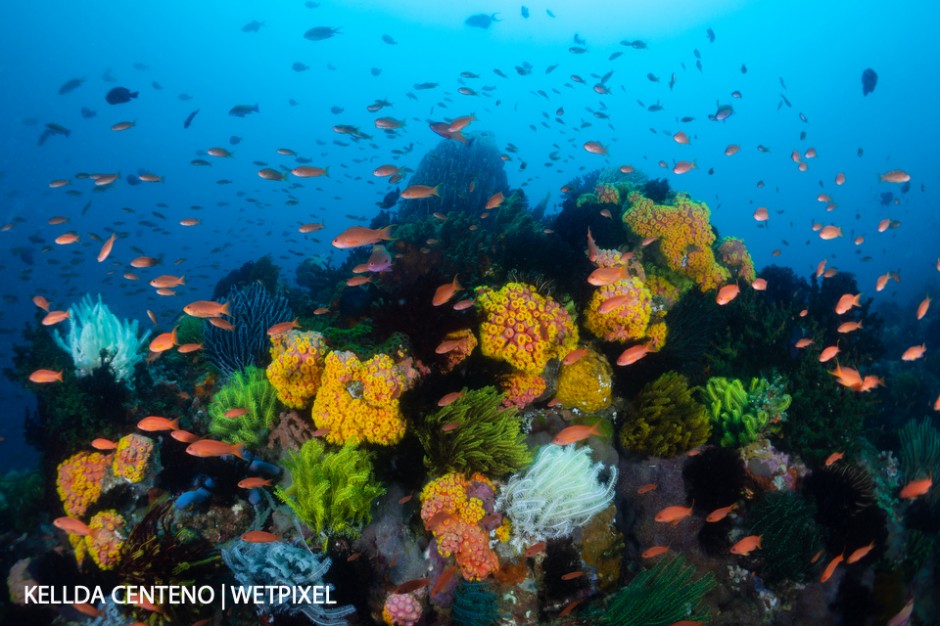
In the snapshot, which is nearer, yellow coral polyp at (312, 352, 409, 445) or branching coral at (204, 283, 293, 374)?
yellow coral polyp at (312, 352, 409, 445)

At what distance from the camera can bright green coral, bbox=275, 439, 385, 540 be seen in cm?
443

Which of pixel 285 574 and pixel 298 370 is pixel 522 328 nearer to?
pixel 298 370

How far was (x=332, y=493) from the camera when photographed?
4.49 meters

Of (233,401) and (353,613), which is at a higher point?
(233,401)

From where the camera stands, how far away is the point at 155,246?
3661 inches

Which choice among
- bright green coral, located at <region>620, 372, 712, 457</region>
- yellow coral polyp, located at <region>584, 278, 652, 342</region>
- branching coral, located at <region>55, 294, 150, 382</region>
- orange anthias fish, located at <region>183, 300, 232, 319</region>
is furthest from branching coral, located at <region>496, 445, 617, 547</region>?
branching coral, located at <region>55, 294, 150, 382</region>

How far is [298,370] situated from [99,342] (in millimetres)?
4118

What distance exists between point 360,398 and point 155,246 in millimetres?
111754

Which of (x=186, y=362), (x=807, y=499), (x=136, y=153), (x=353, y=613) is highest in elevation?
(x=807, y=499)

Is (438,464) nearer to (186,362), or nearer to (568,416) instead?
(568,416)

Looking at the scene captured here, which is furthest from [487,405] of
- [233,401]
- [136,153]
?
[136,153]

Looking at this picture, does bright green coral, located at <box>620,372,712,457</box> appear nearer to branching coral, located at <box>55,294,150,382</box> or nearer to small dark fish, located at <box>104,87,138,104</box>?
branching coral, located at <box>55,294,150,382</box>

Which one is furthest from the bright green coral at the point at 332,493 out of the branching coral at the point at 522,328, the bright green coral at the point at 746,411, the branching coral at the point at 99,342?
the bright green coral at the point at 746,411

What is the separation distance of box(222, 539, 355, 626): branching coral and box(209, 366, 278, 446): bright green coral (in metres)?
1.62
